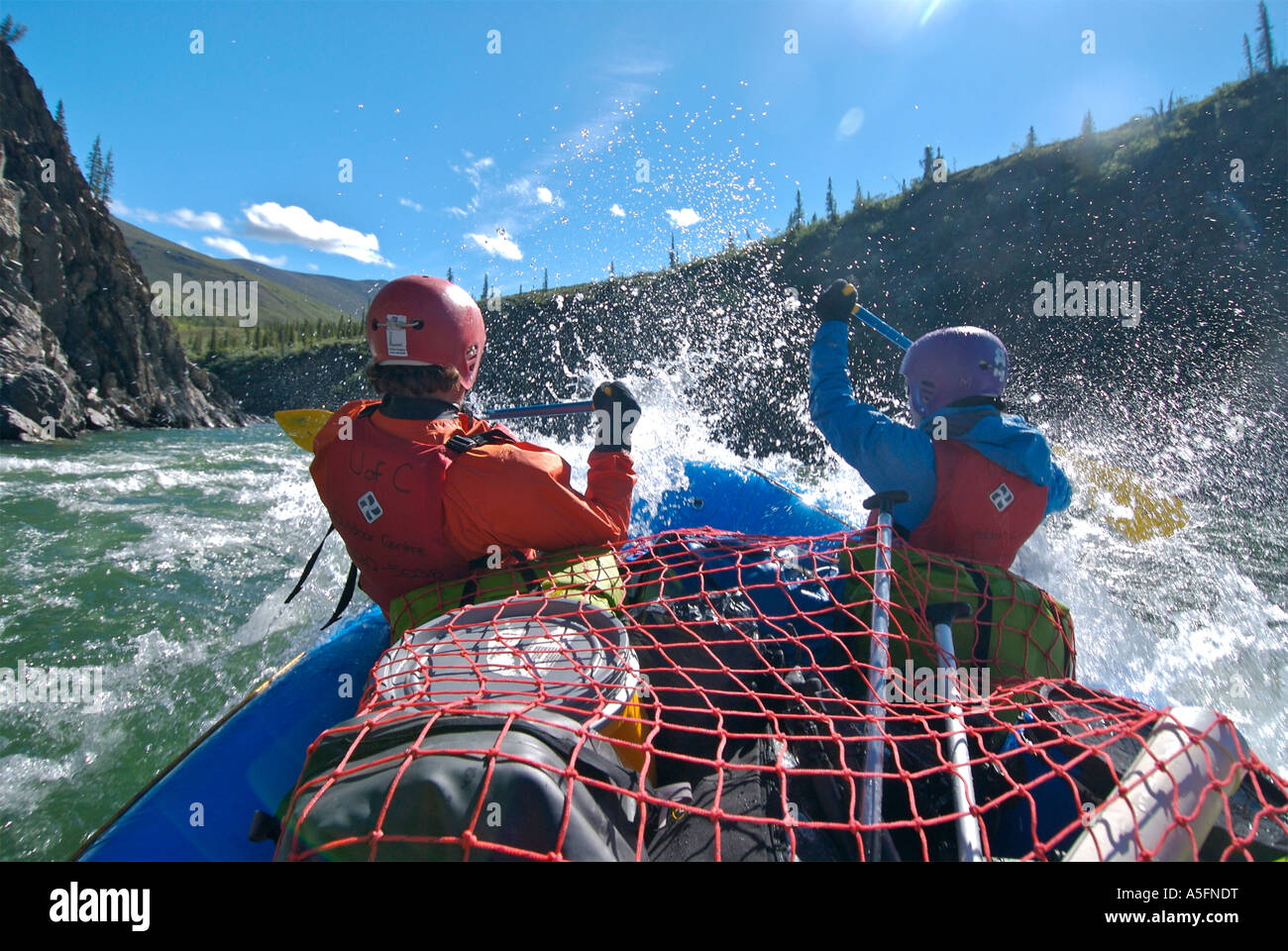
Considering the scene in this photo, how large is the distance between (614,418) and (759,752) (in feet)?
4.96

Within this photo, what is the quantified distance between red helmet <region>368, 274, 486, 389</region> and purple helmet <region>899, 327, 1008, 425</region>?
1994mm

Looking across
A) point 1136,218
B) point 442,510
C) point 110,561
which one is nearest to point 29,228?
point 110,561

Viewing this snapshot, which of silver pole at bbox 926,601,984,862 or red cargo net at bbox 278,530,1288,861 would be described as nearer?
red cargo net at bbox 278,530,1288,861

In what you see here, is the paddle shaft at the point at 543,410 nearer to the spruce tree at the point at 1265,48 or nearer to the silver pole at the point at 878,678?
the silver pole at the point at 878,678

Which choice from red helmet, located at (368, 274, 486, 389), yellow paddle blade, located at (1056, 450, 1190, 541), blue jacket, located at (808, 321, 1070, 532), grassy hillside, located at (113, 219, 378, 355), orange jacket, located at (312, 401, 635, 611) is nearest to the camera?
orange jacket, located at (312, 401, 635, 611)

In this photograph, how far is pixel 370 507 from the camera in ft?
7.78

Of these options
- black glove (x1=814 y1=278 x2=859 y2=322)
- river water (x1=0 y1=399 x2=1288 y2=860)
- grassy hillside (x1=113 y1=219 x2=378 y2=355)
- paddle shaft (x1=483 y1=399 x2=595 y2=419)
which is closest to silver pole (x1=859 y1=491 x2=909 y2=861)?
black glove (x1=814 y1=278 x2=859 y2=322)

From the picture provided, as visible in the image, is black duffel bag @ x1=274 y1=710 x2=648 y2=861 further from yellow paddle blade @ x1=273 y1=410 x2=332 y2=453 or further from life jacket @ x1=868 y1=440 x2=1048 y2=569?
yellow paddle blade @ x1=273 y1=410 x2=332 y2=453

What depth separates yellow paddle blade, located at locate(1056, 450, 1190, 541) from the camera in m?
6.13

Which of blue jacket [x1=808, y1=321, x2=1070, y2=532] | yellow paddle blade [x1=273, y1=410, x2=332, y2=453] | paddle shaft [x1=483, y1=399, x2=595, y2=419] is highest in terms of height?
paddle shaft [x1=483, y1=399, x2=595, y2=419]


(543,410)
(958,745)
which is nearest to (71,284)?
(543,410)

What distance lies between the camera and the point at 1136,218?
31344 mm
